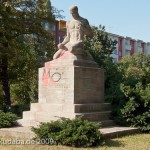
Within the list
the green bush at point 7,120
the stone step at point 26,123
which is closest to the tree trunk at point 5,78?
the stone step at point 26,123

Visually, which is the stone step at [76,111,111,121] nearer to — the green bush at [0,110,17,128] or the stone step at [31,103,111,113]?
the stone step at [31,103,111,113]

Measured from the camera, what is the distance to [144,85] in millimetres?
15211

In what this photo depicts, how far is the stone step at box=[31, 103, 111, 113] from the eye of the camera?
1253cm

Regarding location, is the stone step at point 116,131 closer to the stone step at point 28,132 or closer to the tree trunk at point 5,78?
the stone step at point 28,132

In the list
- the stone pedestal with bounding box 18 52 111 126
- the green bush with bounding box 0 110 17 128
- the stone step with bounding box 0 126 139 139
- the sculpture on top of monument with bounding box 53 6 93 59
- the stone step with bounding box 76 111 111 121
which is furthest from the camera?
the sculpture on top of monument with bounding box 53 6 93 59

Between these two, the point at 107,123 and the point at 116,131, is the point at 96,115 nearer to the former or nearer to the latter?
the point at 107,123

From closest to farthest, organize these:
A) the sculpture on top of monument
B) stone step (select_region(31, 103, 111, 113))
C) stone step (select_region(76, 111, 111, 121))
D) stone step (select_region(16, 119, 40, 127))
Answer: stone step (select_region(76, 111, 111, 121)) → stone step (select_region(31, 103, 111, 113)) → stone step (select_region(16, 119, 40, 127)) → the sculpture on top of monument

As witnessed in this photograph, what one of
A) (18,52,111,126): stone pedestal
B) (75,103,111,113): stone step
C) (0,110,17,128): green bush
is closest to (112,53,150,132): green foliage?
(75,103,111,113): stone step

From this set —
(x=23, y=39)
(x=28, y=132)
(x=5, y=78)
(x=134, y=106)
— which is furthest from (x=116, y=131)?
(x=23, y=39)

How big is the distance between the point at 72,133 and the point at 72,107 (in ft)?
7.93

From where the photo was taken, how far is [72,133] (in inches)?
398

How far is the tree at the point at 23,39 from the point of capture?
21609 mm

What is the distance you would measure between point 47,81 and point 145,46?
344 feet

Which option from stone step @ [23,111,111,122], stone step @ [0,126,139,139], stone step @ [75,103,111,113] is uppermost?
stone step @ [75,103,111,113]
